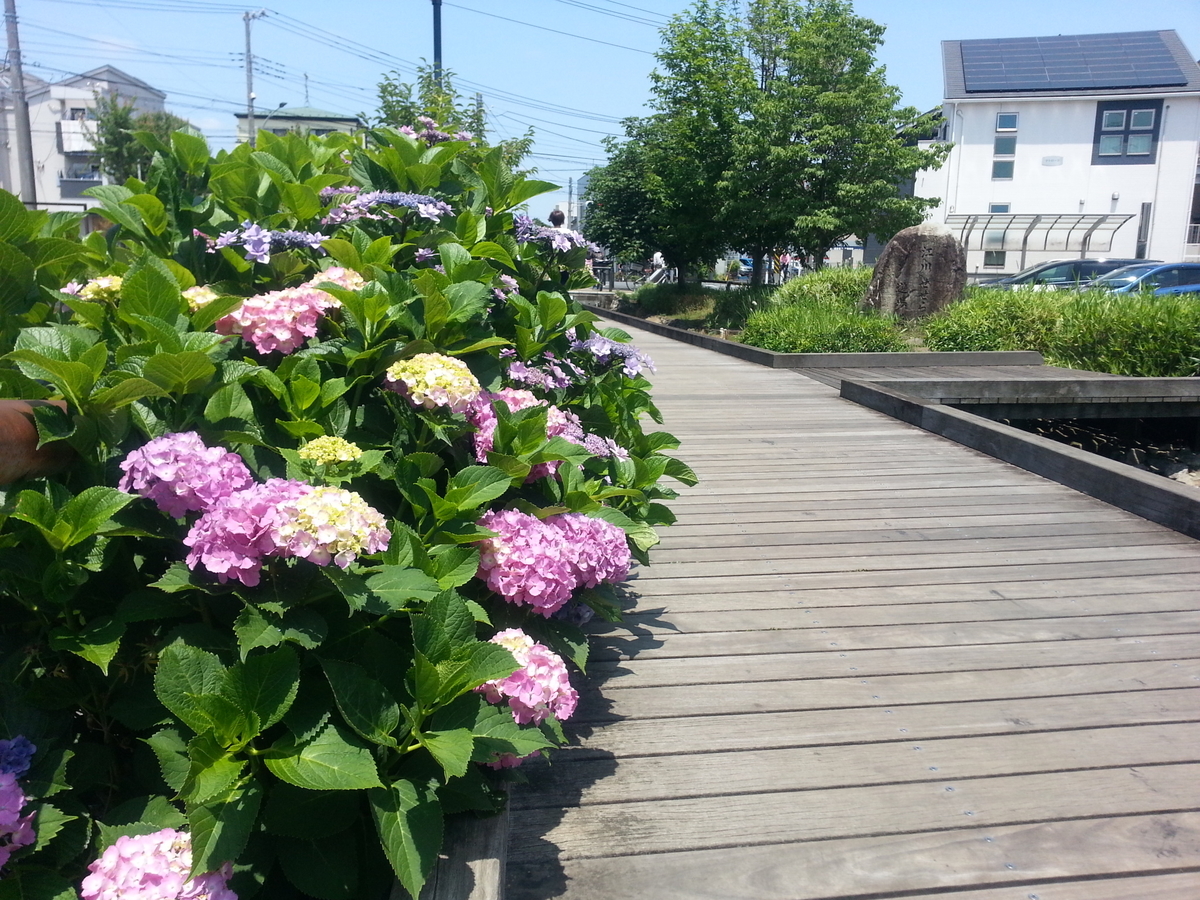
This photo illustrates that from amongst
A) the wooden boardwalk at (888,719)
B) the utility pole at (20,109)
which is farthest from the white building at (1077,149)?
the wooden boardwalk at (888,719)

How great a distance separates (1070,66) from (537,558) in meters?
42.1

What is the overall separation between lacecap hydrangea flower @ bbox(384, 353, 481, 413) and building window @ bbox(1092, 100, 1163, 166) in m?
40.0

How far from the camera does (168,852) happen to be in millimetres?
1431

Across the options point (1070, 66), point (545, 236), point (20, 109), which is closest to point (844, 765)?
point (545, 236)

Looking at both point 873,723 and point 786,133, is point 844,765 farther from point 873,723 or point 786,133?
point 786,133

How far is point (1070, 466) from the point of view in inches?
217

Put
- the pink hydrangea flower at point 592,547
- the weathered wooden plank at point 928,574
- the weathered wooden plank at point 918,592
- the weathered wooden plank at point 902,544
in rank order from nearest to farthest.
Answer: the pink hydrangea flower at point 592,547 → the weathered wooden plank at point 918,592 → the weathered wooden plank at point 928,574 → the weathered wooden plank at point 902,544

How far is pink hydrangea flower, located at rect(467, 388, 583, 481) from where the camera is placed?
7.64 feet

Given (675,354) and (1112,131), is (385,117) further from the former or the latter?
(1112,131)

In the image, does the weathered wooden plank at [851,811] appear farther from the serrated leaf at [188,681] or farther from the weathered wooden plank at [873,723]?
the serrated leaf at [188,681]

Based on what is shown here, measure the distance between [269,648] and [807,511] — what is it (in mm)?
3777

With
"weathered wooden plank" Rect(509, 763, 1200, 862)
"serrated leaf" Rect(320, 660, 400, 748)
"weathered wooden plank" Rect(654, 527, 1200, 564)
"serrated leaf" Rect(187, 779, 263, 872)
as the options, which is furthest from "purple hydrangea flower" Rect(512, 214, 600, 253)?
"serrated leaf" Rect(187, 779, 263, 872)

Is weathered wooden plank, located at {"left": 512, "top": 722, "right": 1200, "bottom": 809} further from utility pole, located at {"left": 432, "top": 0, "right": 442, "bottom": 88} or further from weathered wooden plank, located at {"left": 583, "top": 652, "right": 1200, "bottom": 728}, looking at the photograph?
utility pole, located at {"left": 432, "top": 0, "right": 442, "bottom": 88}

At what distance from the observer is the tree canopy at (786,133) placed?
1838cm
